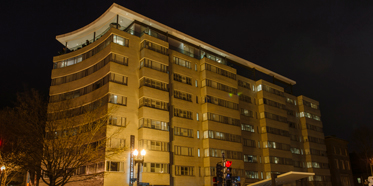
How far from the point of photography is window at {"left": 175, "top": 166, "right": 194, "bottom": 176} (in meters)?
47.5

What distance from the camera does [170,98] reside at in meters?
50.4

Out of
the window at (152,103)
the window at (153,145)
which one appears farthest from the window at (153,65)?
the window at (153,145)

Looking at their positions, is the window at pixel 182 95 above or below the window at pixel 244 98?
below

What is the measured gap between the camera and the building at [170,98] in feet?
149

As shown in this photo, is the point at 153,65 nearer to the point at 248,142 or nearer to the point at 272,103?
the point at 248,142

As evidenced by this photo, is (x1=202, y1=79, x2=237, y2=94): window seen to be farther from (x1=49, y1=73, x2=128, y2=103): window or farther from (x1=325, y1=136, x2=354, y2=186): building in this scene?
(x1=325, y1=136, x2=354, y2=186): building

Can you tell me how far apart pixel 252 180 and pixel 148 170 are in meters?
23.3

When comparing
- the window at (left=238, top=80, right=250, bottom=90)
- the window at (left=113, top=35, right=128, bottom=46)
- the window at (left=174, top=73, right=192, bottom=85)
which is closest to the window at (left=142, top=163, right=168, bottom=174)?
the window at (left=174, top=73, right=192, bottom=85)

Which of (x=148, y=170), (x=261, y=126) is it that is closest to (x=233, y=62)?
Result: (x=261, y=126)

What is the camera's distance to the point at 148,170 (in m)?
43.6

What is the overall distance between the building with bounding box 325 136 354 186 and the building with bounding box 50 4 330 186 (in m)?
21.4

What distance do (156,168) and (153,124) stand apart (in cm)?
627

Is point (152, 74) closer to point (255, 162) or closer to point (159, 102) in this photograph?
point (159, 102)

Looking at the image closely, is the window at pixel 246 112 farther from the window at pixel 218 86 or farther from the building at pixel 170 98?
the window at pixel 218 86
